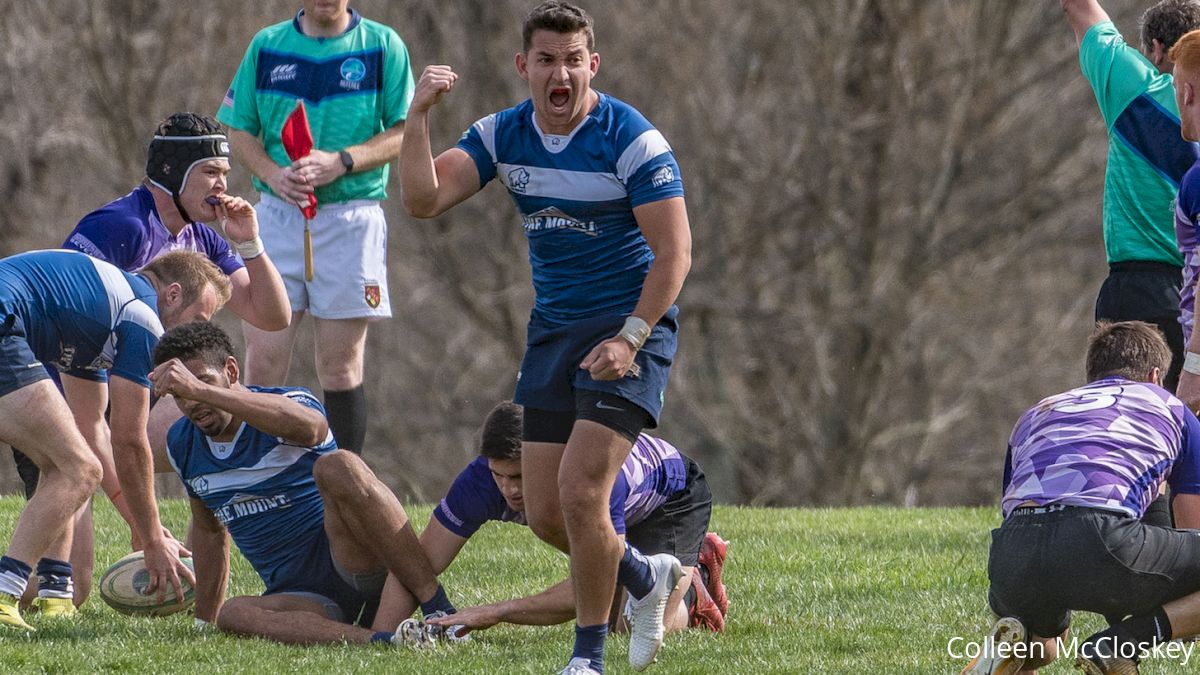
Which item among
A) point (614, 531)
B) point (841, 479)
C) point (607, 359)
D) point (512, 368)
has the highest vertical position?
point (607, 359)

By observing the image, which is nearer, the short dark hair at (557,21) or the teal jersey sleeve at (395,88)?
the short dark hair at (557,21)

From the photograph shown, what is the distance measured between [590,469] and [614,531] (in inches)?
11.3

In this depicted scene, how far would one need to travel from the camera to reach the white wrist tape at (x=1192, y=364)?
650cm

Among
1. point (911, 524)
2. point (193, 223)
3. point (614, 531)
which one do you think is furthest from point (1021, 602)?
point (911, 524)

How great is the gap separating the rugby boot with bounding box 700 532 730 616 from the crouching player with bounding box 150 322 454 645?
123 cm

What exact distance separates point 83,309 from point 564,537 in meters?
2.20

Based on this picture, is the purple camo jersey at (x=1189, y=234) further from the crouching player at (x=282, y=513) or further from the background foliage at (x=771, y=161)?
the background foliage at (x=771, y=161)

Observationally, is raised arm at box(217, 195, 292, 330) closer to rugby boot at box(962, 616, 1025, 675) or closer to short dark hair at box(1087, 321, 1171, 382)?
short dark hair at box(1087, 321, 1171, 382)

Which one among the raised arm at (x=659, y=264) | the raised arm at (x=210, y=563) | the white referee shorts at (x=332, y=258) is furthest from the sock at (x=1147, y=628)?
the white referee shorts at (x=332, y=258)

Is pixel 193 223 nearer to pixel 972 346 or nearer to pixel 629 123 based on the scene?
pixel 629 123

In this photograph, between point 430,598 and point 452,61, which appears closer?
point 430,598

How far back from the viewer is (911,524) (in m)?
10.9

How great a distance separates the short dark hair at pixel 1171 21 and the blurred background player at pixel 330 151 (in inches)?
142

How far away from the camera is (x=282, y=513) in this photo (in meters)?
7.17
